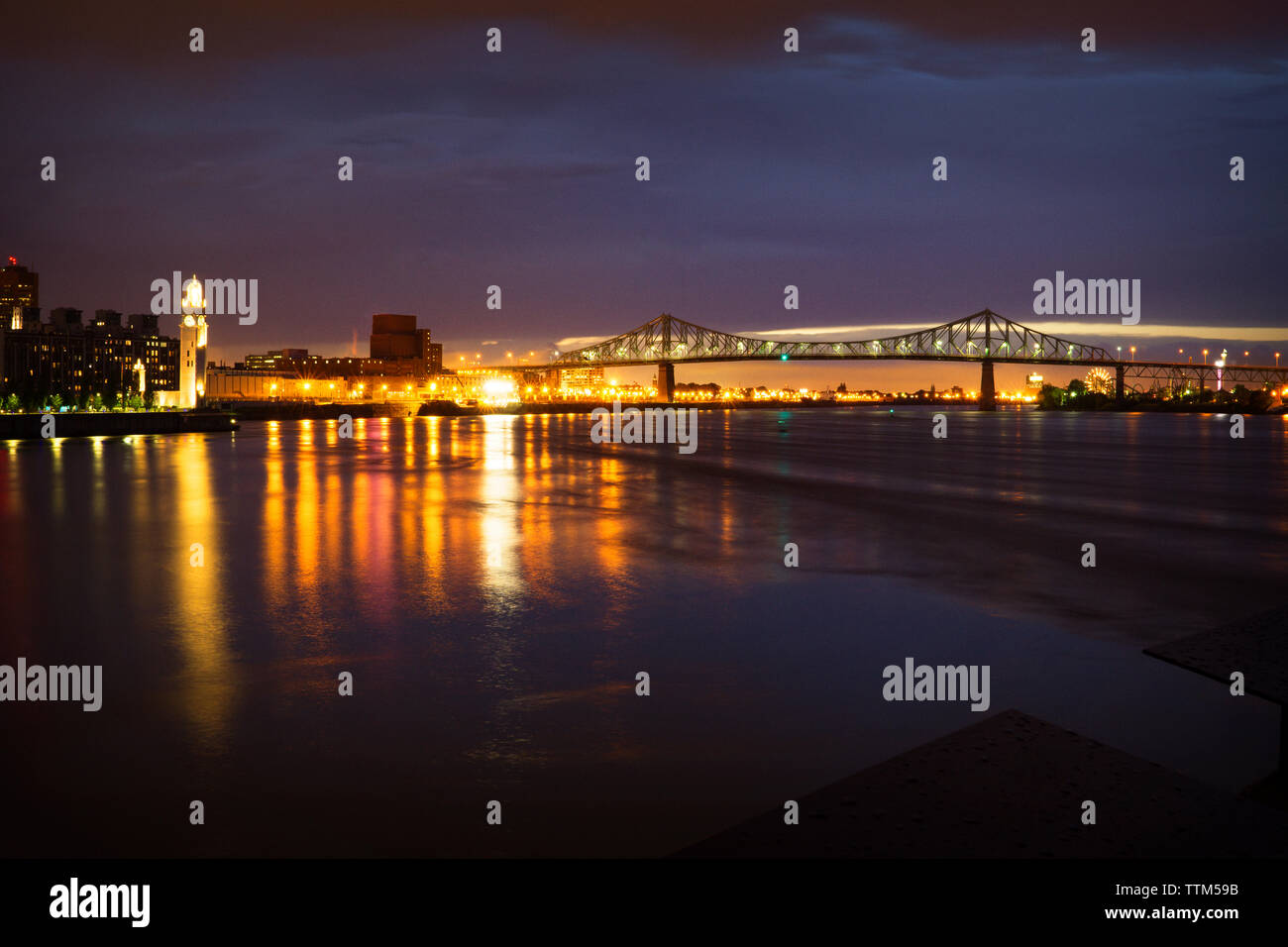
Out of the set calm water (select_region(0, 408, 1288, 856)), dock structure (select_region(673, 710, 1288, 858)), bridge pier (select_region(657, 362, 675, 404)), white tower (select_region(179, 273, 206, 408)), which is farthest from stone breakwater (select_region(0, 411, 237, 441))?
bridge pier (select_region(657, 362, 675, 404))

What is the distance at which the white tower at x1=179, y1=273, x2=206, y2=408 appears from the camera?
240ft

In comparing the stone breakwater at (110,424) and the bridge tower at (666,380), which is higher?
the bridge tower at (666,380)

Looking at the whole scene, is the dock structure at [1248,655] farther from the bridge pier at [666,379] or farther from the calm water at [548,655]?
the bridge pier at [666,379]

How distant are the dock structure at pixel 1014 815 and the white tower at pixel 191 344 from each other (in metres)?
77.6

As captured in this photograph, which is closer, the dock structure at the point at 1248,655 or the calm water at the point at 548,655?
the dock structure at the point at 1248,655

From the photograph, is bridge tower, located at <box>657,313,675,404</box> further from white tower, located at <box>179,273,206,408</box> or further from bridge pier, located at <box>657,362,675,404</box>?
white tower, located at <box>179,273,206,408</box>

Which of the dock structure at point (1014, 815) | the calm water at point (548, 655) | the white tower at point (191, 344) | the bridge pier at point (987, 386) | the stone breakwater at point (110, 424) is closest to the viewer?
the dock structure at point (1014, 815)


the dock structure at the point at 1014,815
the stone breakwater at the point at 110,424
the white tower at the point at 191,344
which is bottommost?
the dock structure at the point at 1014,815

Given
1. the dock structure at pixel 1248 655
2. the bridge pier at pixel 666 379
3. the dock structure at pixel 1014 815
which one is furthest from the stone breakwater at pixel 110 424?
the bridge pier at pixel 666 379

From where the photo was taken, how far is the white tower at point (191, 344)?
73.2 m

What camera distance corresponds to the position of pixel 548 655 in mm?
6953
